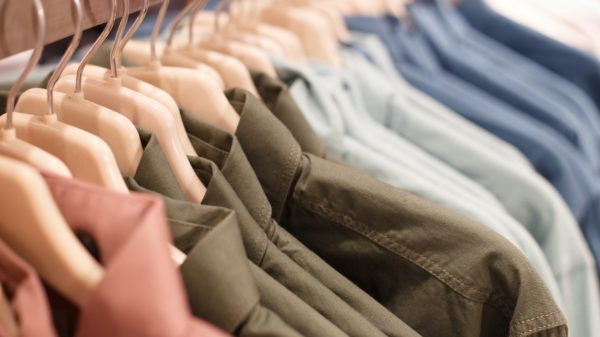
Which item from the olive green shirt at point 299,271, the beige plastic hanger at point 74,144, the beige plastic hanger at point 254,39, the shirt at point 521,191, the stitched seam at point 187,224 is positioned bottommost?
the shirt at point 521,191

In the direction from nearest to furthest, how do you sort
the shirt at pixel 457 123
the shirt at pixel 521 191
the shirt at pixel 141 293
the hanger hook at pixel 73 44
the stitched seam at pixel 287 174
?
the shirt at pixel 141 293 → the hanger hook at pixel 73 44 → the stitched seam at pixel 287 174 → the shirt at pixel 521 191 → the shirt at pixel 457 123

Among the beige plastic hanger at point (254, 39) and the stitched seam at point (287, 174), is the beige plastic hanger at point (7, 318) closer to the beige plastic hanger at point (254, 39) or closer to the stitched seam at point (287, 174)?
the stitched seam at point (287, 174)

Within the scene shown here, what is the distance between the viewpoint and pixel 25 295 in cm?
34

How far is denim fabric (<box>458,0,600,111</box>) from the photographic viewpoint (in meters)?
1.08

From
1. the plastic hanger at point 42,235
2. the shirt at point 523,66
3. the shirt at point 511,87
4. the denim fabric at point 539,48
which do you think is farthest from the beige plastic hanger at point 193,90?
the denim fabric at point 539,48

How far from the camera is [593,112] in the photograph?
101 cm

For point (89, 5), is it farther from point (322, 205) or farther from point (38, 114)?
point (322, 205)

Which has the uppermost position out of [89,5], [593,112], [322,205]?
[89,5]

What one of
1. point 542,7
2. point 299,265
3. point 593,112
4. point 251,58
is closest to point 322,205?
point 299,265

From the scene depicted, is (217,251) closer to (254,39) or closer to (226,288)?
(226,288)

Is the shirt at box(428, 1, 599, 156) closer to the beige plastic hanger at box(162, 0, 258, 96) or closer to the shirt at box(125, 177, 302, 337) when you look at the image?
the beige plastic hanger at box(162, 0, 258, 96)

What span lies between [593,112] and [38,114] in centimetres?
87

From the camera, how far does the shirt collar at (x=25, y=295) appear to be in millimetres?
323

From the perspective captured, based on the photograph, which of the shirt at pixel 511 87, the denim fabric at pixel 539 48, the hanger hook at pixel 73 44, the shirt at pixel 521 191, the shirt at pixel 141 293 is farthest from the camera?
the denim fabric at pixel 539 48
